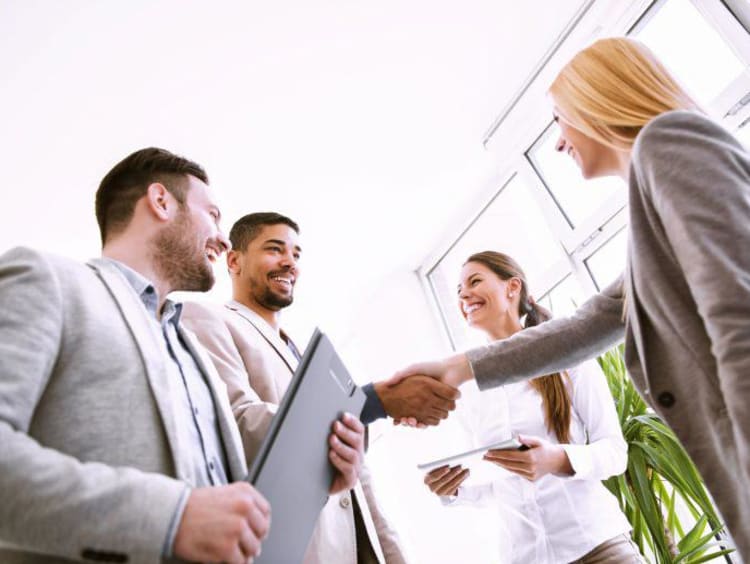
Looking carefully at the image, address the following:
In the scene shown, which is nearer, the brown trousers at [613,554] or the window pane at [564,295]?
the brown trousers at [613,554]

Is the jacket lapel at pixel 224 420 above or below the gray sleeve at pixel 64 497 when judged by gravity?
above

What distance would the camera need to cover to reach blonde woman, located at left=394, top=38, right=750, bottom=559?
31.7 inches

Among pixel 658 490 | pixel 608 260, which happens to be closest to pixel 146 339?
pixel 658 490

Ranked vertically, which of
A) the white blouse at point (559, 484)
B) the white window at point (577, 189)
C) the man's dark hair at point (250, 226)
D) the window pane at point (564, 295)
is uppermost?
the white window at point (577, 189)

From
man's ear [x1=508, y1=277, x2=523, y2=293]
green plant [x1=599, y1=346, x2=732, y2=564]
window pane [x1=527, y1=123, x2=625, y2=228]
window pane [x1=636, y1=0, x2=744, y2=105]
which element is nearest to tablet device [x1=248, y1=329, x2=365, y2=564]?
man's ear [x1=508, y1=277, x2=523, y2=293]

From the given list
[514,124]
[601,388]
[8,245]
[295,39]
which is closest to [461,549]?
[601,388]

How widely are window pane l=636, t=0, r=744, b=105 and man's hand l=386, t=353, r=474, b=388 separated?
7.81 feet

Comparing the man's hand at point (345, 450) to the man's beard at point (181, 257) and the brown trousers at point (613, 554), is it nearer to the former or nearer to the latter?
the man's beard at point (181, 257)

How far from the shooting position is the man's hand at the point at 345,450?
45.0 inches

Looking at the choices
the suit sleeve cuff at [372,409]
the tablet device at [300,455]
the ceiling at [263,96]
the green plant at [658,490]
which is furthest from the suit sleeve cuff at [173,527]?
the ceiling at [263,96]

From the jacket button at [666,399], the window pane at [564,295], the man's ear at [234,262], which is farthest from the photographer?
the window pane at [564,295]

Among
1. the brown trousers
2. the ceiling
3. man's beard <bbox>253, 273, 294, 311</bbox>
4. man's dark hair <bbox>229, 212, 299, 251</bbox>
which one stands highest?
the ceiling

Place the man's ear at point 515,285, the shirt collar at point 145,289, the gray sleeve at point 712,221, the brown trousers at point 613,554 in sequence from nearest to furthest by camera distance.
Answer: the gray sleeve at point 712,221 → the shirt collar at point 145,289 → the brown trousers at point 613,554 → the man's ear at point 515,285

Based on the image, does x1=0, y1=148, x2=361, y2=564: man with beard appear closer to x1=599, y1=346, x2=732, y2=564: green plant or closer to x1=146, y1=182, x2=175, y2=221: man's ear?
x1=146, y1=182, x2=175, y2=221: man's ear
